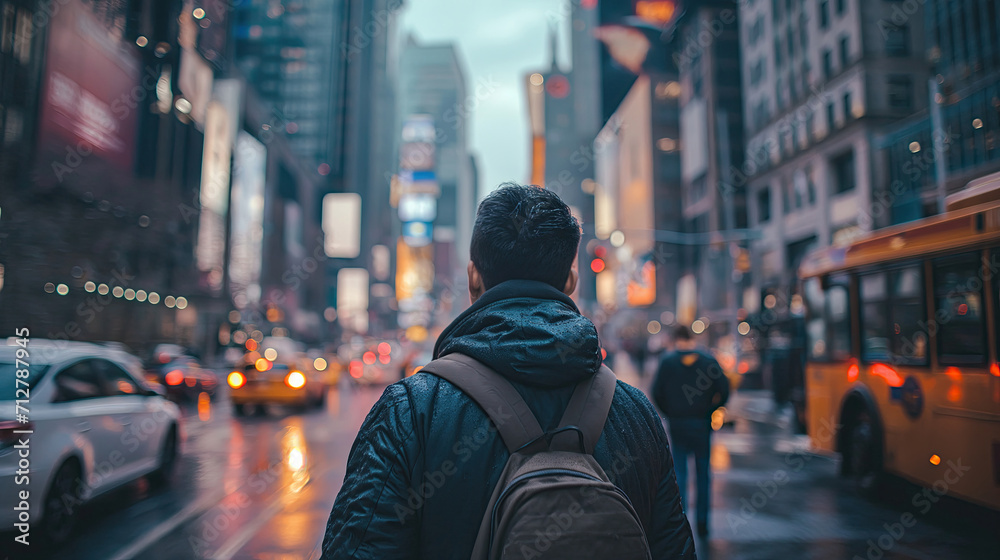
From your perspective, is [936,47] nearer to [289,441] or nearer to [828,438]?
[828,438]

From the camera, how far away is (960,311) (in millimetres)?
6977

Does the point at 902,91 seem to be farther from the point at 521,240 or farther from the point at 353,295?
the point at 353,295

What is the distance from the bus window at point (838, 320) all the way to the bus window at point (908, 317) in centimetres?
109

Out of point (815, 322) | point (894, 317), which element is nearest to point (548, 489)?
point (894, 317)

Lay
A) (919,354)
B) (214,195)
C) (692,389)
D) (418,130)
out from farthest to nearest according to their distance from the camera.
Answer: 1. (418,130)
2. (214,195)
3. (919,354)
4. (692,389)

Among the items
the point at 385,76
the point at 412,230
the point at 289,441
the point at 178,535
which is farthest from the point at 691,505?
the point at 385,76

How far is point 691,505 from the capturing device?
25.4ft

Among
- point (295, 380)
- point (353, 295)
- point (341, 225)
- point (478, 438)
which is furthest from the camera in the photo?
point (341, 225)

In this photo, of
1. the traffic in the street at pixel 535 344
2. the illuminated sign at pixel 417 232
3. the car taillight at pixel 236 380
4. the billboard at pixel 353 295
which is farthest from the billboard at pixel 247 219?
the illuminated sign at pixel 417 232

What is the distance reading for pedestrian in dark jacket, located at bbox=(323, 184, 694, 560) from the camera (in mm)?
1609

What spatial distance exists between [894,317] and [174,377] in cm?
1914

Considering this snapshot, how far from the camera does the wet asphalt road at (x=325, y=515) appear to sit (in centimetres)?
598

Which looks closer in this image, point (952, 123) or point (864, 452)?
point (864, 452)

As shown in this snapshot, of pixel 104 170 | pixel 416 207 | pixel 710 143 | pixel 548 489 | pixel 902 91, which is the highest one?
pixel 416 207
